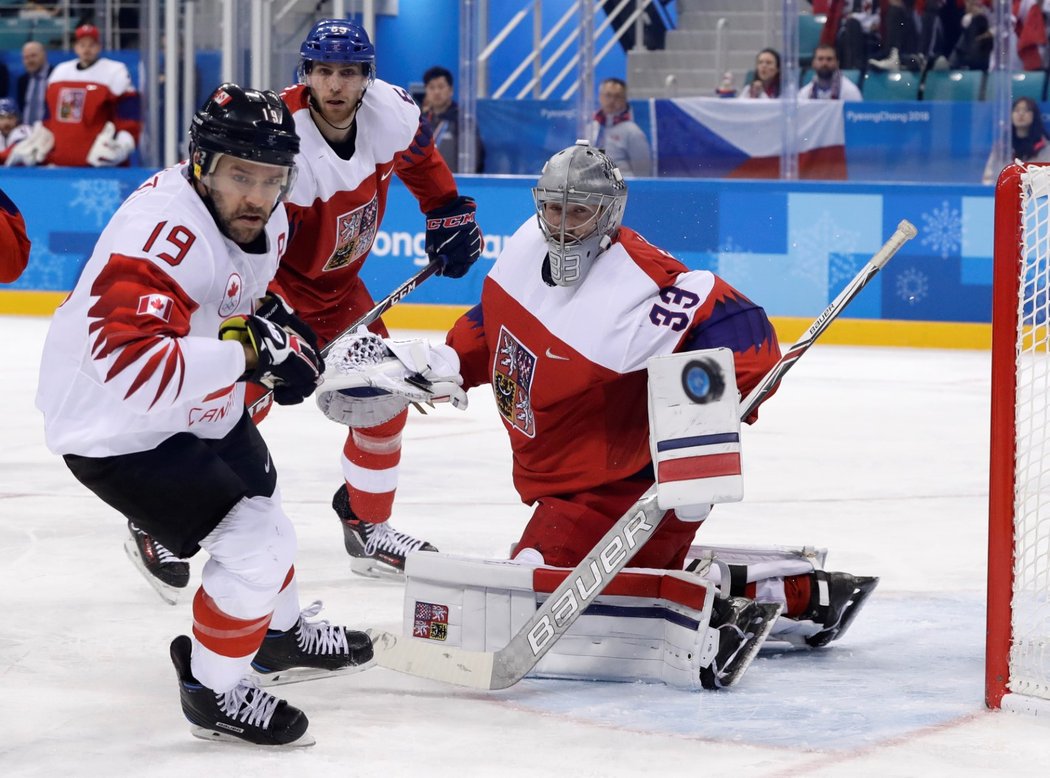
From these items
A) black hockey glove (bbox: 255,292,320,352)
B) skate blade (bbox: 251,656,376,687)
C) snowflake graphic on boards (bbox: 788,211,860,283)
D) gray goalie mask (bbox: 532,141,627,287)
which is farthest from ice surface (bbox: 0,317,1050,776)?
snowflake graphic on boards (bbox: 788,211,860,283)

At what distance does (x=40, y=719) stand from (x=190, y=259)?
833 mm

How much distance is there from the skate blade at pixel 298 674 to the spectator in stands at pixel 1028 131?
5723 millimetres

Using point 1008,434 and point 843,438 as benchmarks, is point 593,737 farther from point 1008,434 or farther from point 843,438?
point 843,438

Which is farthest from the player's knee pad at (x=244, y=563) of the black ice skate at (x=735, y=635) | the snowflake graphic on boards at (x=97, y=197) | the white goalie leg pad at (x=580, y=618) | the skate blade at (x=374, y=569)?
the snowflake graphic on boards at (x=97, y=197)

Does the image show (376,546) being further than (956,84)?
No

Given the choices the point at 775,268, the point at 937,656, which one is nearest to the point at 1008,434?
the point at 937,656

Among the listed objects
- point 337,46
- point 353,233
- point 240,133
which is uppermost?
point 337,46

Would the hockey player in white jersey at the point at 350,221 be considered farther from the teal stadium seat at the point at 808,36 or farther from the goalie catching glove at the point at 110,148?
the goalie catching glove at the point at 110,148

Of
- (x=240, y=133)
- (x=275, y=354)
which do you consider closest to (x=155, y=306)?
(x=275, y=354)

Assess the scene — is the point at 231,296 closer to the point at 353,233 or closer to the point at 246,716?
the point at 246,716

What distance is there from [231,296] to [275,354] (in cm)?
21

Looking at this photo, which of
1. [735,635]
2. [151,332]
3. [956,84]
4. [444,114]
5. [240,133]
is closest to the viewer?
[151,332]

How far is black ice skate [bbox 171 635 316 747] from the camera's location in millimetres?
2559

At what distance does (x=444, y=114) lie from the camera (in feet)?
28.3
